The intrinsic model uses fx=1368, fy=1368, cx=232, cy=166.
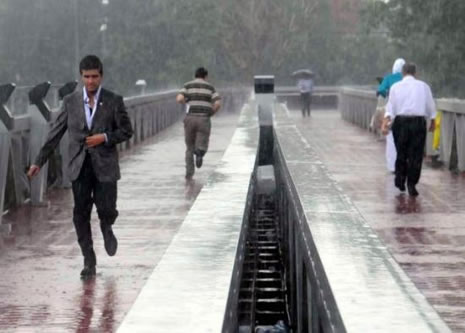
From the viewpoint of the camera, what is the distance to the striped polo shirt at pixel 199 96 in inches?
781

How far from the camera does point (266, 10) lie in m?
89.3

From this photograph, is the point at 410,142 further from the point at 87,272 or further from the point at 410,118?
the point at 87,272

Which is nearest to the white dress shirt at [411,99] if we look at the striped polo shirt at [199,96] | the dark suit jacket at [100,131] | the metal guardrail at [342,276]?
the striped polo shirt at [199,96]

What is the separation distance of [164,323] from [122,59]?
7113 cm

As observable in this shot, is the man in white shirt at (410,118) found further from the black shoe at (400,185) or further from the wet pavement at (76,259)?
the wet pavement at (76,259)

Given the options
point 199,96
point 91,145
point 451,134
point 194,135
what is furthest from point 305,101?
point 91,145

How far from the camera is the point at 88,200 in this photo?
10664 mm

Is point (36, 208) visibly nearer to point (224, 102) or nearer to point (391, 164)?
point (391, 164)

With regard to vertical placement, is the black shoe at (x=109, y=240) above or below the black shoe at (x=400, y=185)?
above

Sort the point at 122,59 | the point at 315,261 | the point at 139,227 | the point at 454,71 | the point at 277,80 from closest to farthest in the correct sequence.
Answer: the point at 315,261 < the point at 139,227 < the point at 454,71 < the point at 122,59 < the point at 277,80

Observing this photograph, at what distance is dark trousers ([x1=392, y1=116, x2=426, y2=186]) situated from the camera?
16.8m

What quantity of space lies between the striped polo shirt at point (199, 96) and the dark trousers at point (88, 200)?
921 cm

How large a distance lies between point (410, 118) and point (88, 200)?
Result: 7.03 metres

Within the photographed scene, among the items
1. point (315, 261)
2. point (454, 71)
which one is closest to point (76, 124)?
point (315, 261)
